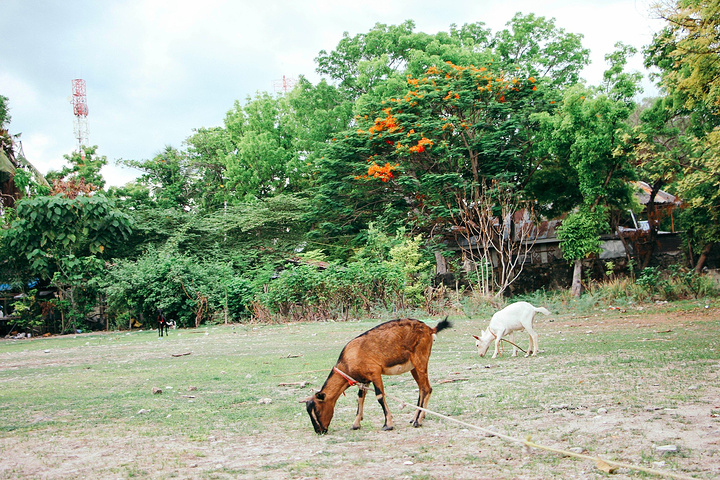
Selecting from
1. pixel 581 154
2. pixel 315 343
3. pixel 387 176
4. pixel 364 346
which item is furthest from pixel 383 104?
pixel 364 346

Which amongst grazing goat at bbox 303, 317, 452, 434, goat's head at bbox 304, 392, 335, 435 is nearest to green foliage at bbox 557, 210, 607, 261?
grazing goat at bbox 303, 317, 452, 434

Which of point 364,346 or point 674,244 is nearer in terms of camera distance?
point 364,346

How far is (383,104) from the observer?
24.4 metres

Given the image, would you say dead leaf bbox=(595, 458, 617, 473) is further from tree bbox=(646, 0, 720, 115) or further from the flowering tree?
the flowering tree

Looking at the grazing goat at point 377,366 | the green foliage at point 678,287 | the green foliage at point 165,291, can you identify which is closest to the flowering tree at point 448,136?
the green foliage at point 678,287

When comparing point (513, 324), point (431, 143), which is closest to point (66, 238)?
point (431, 143)

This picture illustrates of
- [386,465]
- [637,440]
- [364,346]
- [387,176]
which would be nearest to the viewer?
[386,465]

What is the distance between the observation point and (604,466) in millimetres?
3666

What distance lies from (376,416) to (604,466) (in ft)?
8.33

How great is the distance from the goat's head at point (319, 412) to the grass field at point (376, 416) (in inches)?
3.6

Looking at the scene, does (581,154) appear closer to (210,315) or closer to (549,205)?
(549,205)

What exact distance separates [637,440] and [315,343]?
9645 millimetres

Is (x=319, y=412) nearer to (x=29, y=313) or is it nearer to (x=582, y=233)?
(x=582, y=233)

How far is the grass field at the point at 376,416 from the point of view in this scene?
13.4 feet
